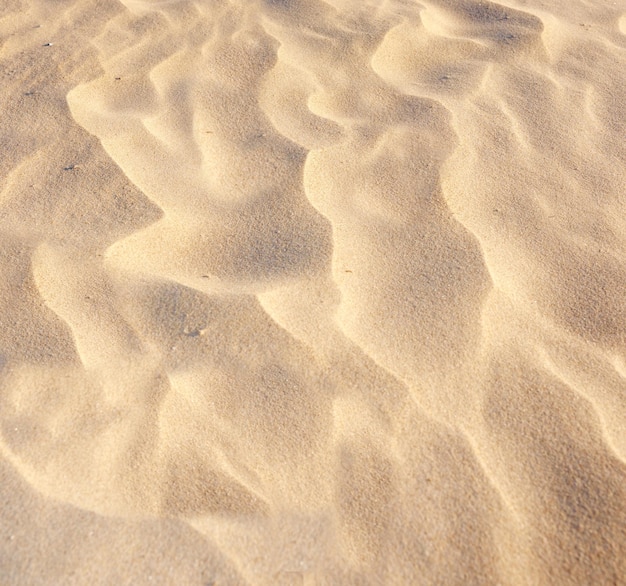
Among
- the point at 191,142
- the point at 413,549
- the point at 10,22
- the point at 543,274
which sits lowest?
the point at 10,22

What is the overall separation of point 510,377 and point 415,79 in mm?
1106

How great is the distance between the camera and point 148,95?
214 cm

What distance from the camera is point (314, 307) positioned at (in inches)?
59.1

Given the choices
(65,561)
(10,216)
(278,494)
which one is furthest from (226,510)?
(10,216)

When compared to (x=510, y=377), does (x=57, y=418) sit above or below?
below

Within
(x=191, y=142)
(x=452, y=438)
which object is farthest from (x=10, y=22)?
(x=452, y=438)

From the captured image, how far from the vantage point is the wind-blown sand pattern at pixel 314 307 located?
1180mm

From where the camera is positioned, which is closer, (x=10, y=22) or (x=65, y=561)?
(x=65, y=561)

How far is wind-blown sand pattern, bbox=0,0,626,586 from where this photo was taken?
1180 mm

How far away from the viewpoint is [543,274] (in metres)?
Result: 1.58

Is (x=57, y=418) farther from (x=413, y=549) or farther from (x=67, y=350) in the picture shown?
(x=413, y=549)

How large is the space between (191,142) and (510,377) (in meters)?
1.03

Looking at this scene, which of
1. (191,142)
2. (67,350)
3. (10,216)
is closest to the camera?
(67,350)

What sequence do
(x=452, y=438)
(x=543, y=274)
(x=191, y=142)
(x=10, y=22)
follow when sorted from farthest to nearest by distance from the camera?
(x=10, y=22), (x=191, y=142), (x=543, y=274), (x=452, y=438)
